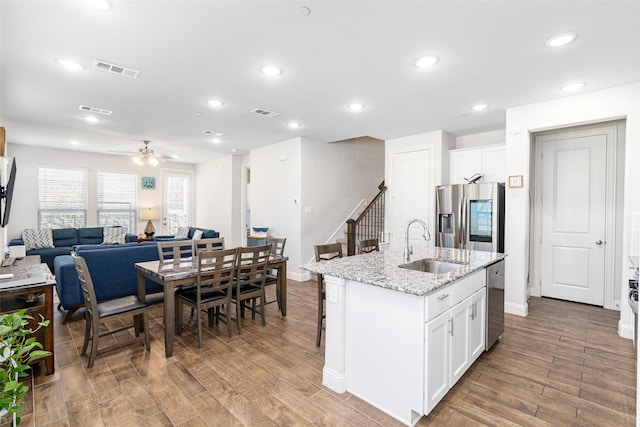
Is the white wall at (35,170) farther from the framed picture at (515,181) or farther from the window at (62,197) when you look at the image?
the framed picture at (515,181)

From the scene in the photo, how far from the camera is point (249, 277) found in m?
3.60

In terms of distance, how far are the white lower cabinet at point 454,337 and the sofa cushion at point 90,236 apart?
311 inches

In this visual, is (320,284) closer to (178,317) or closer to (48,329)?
(178,317)

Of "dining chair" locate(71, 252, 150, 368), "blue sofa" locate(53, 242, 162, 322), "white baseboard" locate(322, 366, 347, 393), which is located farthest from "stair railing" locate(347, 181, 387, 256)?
"dining chair" locate(71, 252, 150, 368)

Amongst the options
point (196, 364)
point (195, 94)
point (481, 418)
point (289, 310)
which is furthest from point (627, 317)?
point (195, 94)

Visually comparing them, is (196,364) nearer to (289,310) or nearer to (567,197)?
(289,310)

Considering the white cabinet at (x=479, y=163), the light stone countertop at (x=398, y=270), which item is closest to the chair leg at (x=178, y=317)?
the light stone countertop at (x=398, y=270)

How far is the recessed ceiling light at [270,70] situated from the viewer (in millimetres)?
2945

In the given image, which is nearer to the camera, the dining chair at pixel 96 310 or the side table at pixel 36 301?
the side table at pixel 36 301

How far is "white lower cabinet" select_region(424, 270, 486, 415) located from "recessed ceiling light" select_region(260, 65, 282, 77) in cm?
239

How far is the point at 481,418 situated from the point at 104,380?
2.72 meters

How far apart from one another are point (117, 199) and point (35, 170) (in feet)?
5.48

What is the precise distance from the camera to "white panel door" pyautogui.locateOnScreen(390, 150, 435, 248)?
5.27 metres

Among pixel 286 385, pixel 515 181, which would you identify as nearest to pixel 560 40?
pixel 515 181
